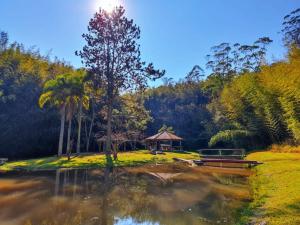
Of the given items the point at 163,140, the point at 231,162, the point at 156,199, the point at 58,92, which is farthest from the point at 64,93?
the point at 156,199

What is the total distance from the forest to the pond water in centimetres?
954

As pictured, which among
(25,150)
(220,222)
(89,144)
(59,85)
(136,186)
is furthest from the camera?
(89,144)

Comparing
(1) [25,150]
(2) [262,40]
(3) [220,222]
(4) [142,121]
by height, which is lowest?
(3) [220,222]

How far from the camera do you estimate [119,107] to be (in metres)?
36.3

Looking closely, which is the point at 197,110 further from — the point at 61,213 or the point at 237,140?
the point at 61,213

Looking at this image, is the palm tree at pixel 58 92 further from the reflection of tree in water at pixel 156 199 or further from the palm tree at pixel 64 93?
the reflection of tree in water at pixel 156 199

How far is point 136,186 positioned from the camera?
11430 millimetres

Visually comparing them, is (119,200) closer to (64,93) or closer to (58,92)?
(64,93)

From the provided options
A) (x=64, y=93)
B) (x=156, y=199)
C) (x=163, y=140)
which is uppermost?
(x=64, y=93)

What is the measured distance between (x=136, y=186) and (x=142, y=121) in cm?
2433

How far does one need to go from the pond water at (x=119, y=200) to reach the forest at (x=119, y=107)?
9.54 m

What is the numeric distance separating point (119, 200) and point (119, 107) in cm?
2781

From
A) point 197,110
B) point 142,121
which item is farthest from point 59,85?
point 197,110

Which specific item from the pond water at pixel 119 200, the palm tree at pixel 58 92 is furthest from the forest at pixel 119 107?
the pond water at pixel 119 200
